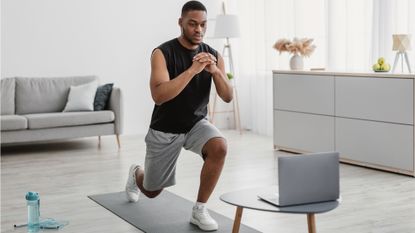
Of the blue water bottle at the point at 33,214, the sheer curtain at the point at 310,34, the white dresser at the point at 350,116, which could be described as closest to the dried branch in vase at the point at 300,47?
the white dresser at the point at 350,116

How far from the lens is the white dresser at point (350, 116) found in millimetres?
5824

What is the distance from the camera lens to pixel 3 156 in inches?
292

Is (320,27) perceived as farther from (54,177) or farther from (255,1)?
(54,177)

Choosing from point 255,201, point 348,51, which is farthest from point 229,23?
point 255,201

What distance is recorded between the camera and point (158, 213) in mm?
4680

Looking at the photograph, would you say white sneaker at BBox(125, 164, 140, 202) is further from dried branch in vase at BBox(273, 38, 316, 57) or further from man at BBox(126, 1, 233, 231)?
dried branch in vase at BBox(273, 38, 316, 57)

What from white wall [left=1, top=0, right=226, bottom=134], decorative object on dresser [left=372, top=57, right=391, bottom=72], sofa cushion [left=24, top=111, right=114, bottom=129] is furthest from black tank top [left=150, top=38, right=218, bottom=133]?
white wall [left=1, top=0, right=226, bottom=134]

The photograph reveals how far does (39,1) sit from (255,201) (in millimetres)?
5628

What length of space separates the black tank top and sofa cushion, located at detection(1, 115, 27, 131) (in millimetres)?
3309

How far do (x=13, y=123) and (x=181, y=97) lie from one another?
3.47m

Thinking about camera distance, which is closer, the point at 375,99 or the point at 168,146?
the point at 168,146

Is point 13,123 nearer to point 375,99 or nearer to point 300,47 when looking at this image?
point 300,47

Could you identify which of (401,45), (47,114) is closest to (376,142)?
(401,45)

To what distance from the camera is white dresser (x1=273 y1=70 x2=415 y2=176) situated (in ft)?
19.1
